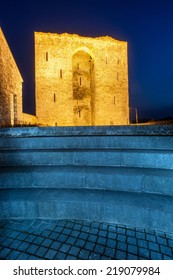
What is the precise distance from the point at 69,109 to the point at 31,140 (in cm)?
1643

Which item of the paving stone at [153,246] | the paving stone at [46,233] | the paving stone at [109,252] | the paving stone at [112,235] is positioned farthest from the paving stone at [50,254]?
the paving stone at [153,246]

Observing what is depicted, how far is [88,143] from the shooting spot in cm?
374

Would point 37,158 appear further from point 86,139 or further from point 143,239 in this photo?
point 143,239

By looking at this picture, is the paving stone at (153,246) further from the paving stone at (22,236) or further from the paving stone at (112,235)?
the paving stone at (22,236)

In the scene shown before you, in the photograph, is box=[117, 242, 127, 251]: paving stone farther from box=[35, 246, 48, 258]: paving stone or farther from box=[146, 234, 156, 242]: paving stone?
box=[35, 246, 48, 258]: paving stone

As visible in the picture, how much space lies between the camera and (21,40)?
46219mm

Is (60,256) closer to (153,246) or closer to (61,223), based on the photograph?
(61,223)

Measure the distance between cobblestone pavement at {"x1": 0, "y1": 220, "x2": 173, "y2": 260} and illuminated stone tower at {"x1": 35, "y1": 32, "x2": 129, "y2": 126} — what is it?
1758cm

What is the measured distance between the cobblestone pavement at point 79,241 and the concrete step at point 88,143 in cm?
175

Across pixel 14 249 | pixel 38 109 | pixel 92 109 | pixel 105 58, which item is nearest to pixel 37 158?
pixel 14 249

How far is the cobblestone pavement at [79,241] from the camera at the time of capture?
5.47ft

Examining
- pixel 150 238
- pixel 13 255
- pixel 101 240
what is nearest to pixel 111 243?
pixel 101 240

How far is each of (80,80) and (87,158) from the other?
65.4ft

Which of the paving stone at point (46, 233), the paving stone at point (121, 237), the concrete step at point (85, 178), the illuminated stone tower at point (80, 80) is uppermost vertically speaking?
the illuminated stone tower at point (80, 80)
